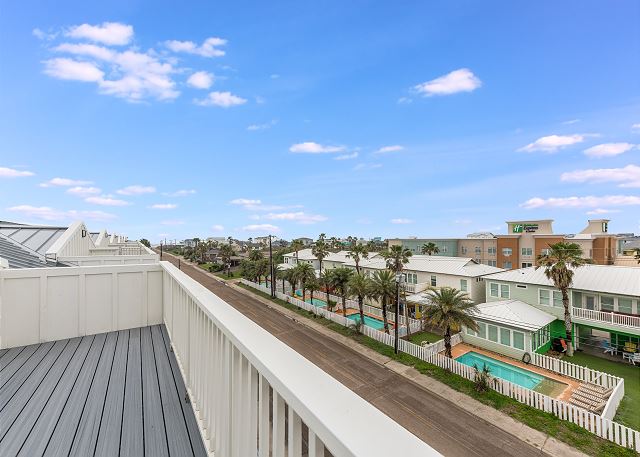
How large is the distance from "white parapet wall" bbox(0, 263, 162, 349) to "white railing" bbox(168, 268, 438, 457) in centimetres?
260

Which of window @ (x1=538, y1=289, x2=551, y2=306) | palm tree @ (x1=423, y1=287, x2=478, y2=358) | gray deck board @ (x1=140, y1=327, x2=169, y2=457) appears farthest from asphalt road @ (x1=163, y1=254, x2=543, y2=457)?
window @ (x1=538, y1=289, x2=551, y2=306)

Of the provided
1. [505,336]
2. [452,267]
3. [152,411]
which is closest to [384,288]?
[505,336]

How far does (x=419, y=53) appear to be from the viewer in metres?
→ 25.5

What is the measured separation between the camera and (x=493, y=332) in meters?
17.6

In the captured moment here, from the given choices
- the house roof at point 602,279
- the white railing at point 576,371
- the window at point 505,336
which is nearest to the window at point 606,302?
the house roof at point 602,279

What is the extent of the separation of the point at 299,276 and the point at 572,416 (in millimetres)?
20436

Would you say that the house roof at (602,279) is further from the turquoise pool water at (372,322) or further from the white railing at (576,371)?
the turquoise pool water at (372,322)

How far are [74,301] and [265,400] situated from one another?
4.66 m

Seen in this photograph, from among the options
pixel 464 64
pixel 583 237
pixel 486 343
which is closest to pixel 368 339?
pixel 486 343

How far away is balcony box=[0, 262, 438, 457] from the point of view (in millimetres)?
962

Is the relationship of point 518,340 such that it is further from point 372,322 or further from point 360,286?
point 372,322

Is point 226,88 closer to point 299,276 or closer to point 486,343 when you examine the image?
point 299,276

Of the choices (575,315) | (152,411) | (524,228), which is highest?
(524,228)

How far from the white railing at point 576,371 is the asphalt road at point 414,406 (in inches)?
264
